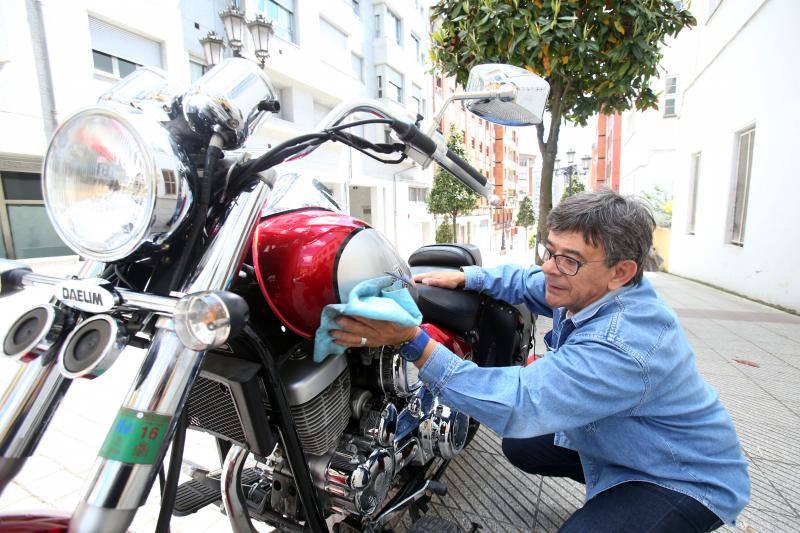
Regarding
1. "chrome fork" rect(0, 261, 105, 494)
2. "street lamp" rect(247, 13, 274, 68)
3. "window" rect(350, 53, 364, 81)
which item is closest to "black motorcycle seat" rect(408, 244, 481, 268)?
"chrome fork" rect(0, 261, 105, 494)

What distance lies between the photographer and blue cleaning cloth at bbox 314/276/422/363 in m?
0.90

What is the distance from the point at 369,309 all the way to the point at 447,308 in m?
0.86

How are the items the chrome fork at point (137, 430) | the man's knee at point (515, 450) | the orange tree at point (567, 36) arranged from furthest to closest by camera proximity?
the orange tree at point (567, 36) → the man's knee at point (515, 450) → the chrome fork at point (137, 430)

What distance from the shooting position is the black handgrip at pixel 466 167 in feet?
4.55

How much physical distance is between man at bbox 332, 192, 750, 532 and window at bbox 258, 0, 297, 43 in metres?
11.9

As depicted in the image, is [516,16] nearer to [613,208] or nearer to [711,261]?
[613,208]

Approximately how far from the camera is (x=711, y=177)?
859 cm

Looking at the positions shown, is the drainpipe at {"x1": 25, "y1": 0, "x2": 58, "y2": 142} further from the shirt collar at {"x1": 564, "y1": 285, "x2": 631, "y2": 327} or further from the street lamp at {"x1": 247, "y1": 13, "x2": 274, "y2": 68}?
the shirt collar at {"x1": 564, "y1": 285, "x2": 631, "y2": 327}

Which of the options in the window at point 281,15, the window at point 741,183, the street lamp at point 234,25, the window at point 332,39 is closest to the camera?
the street lamp at point 234,25

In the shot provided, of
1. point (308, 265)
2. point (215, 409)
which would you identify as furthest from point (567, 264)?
point (215, 409)

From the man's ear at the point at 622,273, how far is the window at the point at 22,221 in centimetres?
742

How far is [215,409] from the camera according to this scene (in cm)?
104

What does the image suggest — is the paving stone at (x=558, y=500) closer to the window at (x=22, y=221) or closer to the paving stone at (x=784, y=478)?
the paving stone at (x=784, y=478)

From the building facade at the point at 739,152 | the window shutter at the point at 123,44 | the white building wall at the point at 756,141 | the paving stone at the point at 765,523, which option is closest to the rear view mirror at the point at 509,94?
the paving stone at the point at 765,523
